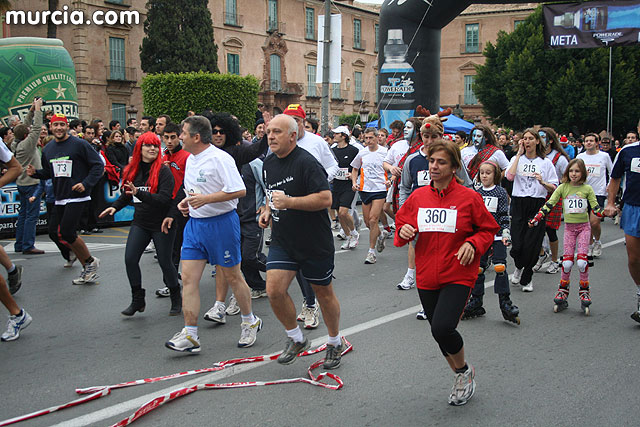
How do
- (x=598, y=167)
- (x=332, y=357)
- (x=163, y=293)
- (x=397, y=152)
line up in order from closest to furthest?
(x=332, y=357) → (x=163, y=293) → (x=397, y=152) → (x=598, y=167)

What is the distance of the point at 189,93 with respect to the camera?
2948cm

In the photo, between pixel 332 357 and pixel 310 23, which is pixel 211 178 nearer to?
pixel 332 357

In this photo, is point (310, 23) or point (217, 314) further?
point (310, 23)

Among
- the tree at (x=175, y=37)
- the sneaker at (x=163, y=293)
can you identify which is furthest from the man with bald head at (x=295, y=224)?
the tree at (x=175, y=37)

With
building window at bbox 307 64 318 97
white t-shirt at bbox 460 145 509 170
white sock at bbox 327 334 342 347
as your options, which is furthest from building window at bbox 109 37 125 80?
white sock at bbox 327 334 342 347

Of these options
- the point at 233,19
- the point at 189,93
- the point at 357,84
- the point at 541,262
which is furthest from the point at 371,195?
the point at 357,84

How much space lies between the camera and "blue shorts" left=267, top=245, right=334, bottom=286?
4.87 metres

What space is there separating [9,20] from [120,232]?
80.4ft

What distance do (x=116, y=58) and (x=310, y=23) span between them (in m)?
16.8

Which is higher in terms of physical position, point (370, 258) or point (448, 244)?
point (448, 244)

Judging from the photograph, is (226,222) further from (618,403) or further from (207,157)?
(618,403)

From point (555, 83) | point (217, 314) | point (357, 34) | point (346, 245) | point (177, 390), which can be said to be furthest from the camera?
point (357, 34)

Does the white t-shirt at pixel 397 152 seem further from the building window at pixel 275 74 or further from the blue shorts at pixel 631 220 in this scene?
the building window at pixel 275 74

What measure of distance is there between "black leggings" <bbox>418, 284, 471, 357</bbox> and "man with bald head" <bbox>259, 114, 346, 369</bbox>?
0.96m
